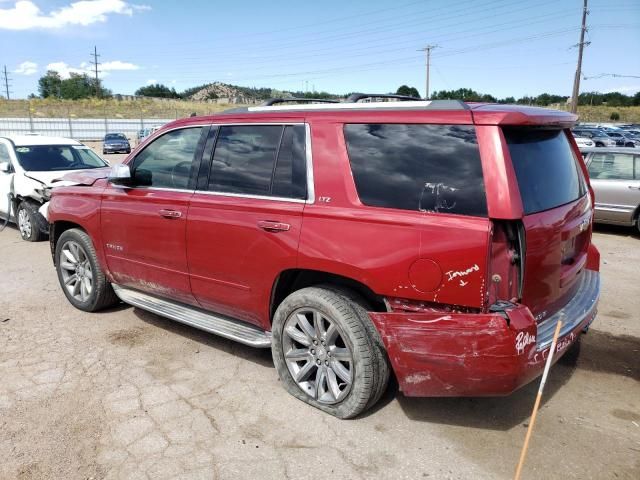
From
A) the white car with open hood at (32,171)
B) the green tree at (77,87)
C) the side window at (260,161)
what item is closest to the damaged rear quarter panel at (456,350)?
the side window at (260,161)

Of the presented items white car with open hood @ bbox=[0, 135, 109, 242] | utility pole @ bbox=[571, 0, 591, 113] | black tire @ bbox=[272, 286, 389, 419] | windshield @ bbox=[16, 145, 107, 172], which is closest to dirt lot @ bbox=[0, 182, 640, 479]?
black tire @ bbox=[272, 286, 389, 419]

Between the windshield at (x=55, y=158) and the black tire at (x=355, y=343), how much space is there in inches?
292

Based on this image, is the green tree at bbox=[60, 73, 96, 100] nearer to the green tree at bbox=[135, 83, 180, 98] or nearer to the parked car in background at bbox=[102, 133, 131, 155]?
the green tree at bbox=[135, 83, 180, 98]

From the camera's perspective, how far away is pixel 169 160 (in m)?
4.26

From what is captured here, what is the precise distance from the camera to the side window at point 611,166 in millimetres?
9438

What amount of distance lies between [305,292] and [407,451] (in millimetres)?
1114

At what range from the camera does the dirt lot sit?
2842 millimetres

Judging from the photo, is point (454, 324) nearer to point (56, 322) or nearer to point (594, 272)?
point (594, 272)

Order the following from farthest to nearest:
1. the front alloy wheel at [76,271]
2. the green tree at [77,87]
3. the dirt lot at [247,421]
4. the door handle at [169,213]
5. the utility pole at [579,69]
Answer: the green tree at [77,87]
the utility pole at [579,69]
the front alloy wheel at [76,271]
the door handle at [169,213]
the dirt lot at [247,421]

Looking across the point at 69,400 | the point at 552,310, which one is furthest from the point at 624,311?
the point at 69,400

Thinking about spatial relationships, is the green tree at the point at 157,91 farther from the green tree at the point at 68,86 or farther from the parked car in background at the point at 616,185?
the parked car in background at the point at 616,185

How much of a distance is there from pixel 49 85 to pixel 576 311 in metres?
119

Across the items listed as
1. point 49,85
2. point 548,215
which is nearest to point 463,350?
point 548,215

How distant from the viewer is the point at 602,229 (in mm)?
9992
